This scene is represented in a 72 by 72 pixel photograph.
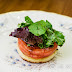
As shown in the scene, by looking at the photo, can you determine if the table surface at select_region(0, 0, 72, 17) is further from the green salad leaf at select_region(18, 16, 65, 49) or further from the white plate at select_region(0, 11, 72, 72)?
the green salad leaf at select_region(18, 16, 65, 49)

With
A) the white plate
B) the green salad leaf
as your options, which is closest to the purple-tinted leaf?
the green salad leaf

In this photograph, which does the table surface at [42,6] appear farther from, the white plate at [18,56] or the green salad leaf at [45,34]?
the green salad leaf at [45,34]

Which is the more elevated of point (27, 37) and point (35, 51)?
point (27, 37)

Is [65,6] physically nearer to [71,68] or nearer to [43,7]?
[43,7]

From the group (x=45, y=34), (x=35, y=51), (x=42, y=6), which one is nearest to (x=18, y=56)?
(x=35, y=51)

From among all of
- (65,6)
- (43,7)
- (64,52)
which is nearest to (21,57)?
(64,52)

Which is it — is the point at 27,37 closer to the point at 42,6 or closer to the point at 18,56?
the point at 18,56
